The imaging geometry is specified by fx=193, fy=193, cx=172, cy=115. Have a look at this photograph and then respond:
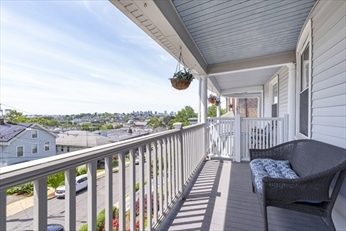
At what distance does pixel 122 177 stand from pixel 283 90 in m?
5.58

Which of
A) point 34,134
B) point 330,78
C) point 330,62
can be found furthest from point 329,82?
point 34,134

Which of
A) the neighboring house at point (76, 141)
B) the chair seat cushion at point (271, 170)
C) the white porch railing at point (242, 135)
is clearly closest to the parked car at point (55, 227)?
the neighboring house at point (76, 141)

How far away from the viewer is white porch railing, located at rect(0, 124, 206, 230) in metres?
0.72

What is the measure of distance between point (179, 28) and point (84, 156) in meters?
2.38

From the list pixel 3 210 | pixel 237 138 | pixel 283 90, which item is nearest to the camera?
pixel 3 210

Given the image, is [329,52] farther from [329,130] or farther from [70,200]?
[70,200]

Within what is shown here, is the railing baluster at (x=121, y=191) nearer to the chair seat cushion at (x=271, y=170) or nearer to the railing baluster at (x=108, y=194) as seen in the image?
the railing baluster at (x=108, y=194)

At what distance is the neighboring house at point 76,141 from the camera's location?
2.84 feet

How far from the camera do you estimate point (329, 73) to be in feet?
7.13

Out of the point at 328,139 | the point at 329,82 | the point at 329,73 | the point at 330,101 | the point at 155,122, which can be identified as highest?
the point at 329,73

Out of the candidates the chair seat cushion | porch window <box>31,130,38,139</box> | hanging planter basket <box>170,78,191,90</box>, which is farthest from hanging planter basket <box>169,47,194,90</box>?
porch window <box>31,130,38,139</box>

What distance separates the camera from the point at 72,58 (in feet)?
6.27

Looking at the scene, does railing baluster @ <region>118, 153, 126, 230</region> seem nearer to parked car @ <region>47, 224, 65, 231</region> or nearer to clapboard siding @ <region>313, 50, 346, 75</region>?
parked car @ <region>47, 224, 65, 231</region>

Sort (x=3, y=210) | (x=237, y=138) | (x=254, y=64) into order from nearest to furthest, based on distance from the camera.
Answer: (x=3, y=210) < (x=254, y=64) < (x=237, y=138)
